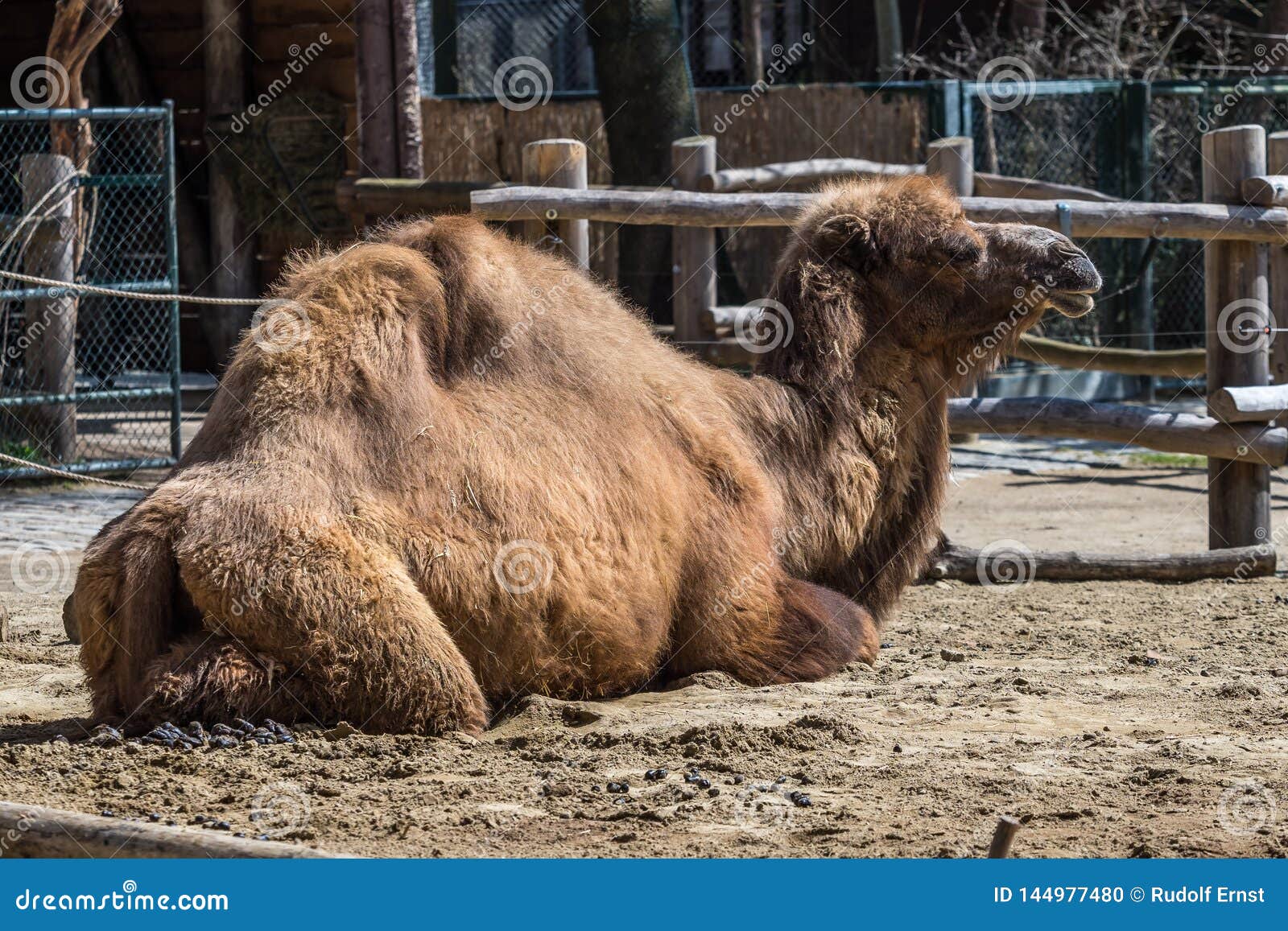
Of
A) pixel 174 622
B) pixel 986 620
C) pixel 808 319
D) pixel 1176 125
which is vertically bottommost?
pixel 986 620

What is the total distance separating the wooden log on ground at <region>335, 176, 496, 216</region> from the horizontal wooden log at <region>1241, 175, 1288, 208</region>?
13.0 feet

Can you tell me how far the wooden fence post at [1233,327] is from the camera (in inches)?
297

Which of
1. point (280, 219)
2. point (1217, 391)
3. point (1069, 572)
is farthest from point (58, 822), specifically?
point (280, 219)

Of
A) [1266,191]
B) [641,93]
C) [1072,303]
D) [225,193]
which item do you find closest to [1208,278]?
[1266,191]

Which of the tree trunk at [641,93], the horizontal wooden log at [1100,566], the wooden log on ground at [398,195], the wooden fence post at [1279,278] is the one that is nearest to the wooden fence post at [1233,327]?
the wooden fence post at [1279,278]

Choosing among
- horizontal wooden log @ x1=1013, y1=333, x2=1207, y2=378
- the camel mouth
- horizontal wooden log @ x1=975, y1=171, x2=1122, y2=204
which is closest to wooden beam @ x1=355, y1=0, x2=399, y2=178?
horizontal wooden log @ x1=975, y1=171, x2=1122, y2=204

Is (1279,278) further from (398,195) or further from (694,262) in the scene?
(398,195)

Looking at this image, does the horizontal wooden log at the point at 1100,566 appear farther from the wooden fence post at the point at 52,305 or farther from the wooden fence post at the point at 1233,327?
the wooden fence post at the point at 52,305

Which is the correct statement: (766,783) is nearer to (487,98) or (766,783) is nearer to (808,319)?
(808,319)

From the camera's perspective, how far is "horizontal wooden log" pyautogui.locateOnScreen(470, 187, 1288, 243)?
7.28m

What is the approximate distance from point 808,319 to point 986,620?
1.52 meters

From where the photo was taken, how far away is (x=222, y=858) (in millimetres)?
2943

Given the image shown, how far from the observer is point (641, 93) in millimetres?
12539

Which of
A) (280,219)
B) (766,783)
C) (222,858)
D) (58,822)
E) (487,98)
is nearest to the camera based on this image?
(222,858)
